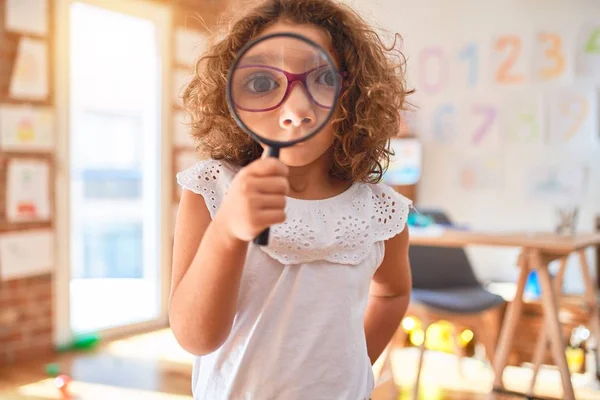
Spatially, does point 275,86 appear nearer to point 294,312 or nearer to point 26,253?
point 294,312

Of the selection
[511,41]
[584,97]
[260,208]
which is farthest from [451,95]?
[260,208]

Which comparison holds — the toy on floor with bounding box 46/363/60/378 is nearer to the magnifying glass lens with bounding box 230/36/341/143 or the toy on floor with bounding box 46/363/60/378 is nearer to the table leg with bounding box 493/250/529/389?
the table leg with bounding box 493/250/529/389

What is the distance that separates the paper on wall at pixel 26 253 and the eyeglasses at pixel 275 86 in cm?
276

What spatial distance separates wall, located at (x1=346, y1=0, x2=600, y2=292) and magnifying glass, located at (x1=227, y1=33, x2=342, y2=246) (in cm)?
314

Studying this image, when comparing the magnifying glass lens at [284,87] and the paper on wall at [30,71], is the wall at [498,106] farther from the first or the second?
the magnifying glass lens at [284,87]

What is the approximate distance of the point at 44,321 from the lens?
3.27 m

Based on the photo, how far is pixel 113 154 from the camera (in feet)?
15.6

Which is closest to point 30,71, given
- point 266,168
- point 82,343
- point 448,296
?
point 82,343

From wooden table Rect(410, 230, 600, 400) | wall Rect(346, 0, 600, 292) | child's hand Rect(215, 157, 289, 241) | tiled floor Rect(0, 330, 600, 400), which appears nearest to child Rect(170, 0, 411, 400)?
child's hand Rect(215, 157, 289, 241)

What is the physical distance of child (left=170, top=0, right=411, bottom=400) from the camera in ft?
2.55

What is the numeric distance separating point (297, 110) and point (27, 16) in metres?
2.92

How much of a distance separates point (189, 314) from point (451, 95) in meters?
3.82

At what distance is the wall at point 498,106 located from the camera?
3801 mm

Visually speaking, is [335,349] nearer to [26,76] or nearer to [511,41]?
[26,76]
